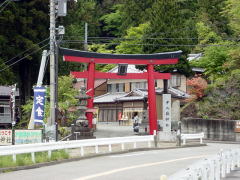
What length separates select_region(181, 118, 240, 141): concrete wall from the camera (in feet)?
135

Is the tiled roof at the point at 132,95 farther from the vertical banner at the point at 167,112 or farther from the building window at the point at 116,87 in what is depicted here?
the vertical banner at the point at 167,112

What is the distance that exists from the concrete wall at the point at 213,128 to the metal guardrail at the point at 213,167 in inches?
840

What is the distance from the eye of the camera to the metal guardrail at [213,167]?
36.5 feet

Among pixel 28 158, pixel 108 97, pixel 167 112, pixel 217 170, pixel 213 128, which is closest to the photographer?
pixel 217 170

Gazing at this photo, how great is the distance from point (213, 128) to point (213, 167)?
27667mm

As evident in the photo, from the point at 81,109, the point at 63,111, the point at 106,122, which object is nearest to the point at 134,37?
the point at 106,122

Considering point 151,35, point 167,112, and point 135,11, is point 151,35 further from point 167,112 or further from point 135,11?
point 167,112

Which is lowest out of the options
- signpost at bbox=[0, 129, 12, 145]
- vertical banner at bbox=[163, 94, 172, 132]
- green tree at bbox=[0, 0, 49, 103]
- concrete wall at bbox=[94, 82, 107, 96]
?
signpost at bbox=[0, 129, 12, 145]

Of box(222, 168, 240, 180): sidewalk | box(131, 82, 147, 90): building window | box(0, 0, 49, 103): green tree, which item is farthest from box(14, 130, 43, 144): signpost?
box(131, 82, 147, 90): building window

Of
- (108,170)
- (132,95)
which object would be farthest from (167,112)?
(132,95)

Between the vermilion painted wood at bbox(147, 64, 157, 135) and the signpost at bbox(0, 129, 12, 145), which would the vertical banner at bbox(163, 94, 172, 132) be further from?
the signpost at bbox(0, 129, 12, 145)

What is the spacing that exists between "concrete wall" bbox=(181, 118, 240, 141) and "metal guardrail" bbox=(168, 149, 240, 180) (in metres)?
21.3

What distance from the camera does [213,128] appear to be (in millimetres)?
42125

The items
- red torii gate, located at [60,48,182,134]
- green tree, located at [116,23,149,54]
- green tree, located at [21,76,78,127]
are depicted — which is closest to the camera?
red torii gate, located at [60,48,182,134]
